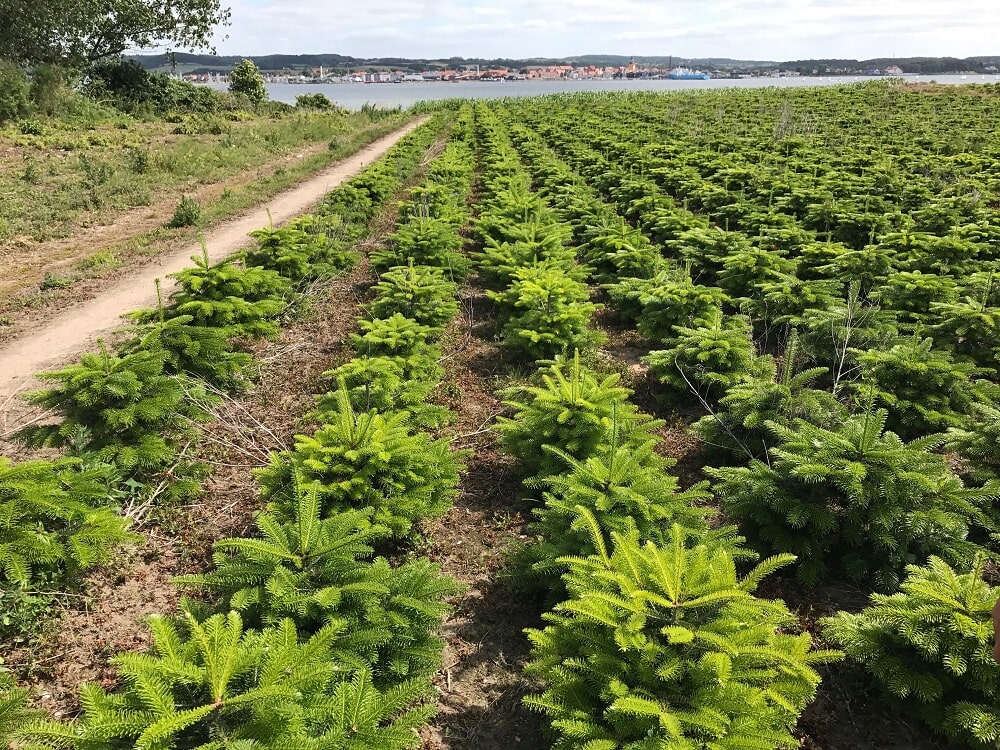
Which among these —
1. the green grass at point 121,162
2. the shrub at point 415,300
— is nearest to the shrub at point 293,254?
the shrub at point 415,300

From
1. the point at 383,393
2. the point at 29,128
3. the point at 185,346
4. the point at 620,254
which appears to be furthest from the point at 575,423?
the point at 29,128

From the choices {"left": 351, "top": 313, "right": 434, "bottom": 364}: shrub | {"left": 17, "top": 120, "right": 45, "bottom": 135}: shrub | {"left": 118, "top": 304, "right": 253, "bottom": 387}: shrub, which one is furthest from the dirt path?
{"left": 17, "top": 120, "right": 45, "bottom": 135}: shrub

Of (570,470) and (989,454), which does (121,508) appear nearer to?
(570,470)

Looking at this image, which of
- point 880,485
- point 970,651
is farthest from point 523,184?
point 970,651

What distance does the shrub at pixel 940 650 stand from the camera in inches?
119

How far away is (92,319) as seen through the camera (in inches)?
383

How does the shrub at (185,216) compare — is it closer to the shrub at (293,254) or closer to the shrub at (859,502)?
the shrub at (293,254)

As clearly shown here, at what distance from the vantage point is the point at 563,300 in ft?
25.6

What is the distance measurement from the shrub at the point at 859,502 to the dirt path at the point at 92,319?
823 centimetres

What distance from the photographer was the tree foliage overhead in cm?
3194

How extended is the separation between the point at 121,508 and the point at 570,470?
13.2ft

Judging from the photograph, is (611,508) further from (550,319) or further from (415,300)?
(415,300)

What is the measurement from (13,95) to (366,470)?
32095mm

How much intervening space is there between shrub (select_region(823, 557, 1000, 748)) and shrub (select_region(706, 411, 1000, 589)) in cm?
58
